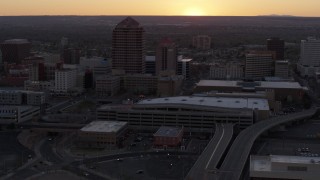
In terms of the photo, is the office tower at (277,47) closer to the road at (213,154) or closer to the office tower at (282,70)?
the office tower at (282,70)

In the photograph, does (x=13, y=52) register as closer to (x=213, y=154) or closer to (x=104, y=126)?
(x=104, y=126)

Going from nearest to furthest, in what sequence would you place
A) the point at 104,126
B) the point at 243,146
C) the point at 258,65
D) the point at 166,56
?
1. the point at 243,146
2. the point at 104,126
3. the point at 166,56
4. the point at 258,65

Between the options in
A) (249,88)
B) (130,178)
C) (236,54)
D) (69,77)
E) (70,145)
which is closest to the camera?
(130,178)

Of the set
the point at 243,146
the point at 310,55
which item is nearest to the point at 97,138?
the point at 243,146

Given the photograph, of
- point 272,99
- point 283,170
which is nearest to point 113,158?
point 283,170

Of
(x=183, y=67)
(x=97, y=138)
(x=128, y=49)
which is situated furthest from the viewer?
(x=183, y=67)

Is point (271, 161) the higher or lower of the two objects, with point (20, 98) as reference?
higher

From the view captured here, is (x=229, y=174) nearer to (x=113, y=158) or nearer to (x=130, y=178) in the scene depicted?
(x=130, y=178)

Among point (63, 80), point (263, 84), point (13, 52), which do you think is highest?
point (13, 52)

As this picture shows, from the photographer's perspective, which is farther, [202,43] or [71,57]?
[202,43]
